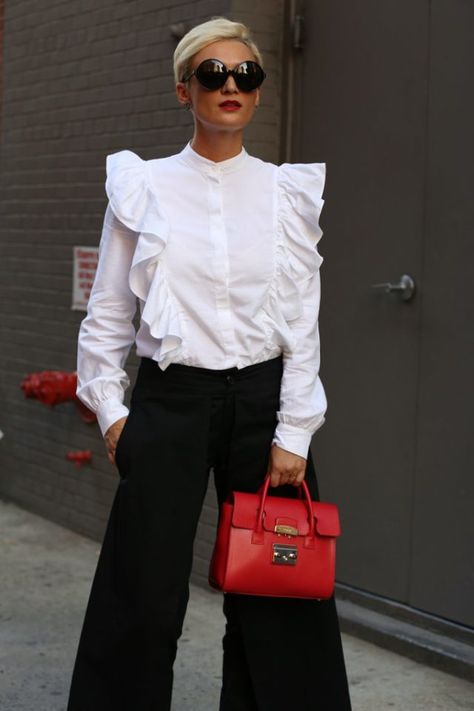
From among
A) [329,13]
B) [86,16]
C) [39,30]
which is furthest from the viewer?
[39,30]

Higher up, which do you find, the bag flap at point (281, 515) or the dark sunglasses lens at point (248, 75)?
the dark sunglasses lens at point (248, 75)

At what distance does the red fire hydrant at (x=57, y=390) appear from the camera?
6281 mm

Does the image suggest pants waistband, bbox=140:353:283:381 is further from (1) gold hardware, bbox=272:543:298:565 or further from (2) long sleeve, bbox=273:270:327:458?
(1) gold hardware, bbox=272:543:298:565

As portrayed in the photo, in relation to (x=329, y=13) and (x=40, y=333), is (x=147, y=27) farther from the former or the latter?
(x=40, y=333)

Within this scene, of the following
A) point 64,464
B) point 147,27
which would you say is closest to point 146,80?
point 147,27

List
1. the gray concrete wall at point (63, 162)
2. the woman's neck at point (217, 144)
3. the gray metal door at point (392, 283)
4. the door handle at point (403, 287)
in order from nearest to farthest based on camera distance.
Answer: the woman's neck at point (217, 144) < the gray metal door at point (392, 283) < the door handle at point (403, 287) < the gray concrete wall at point (63, 162)

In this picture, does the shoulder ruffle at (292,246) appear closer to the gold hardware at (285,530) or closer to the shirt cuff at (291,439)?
the shirt cuff at (291,439)

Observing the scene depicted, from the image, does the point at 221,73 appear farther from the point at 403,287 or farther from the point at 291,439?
the point at 403,287

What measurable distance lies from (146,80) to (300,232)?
2.62m

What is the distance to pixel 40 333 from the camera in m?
6.69

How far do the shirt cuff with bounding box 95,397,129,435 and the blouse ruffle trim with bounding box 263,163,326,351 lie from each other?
420mm

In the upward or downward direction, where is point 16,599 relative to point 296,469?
downward

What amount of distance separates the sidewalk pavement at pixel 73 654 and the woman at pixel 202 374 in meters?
0.90

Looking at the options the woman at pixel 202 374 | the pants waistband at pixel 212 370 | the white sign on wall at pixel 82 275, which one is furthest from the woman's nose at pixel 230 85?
the white sign on wall at pixel 82 275
